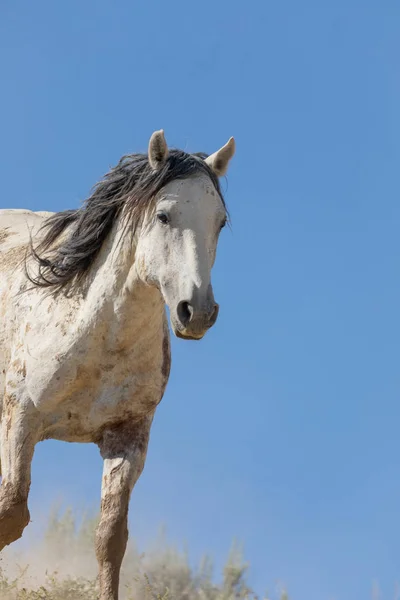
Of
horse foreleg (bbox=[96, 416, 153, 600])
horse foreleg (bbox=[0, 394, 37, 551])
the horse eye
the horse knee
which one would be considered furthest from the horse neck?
the horse knee

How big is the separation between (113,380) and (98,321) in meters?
0.35

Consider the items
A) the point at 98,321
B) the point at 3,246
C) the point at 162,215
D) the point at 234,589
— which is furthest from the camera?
the point at 234,589

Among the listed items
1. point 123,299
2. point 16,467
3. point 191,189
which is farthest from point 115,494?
point 191,189

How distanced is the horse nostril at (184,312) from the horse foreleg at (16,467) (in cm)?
125

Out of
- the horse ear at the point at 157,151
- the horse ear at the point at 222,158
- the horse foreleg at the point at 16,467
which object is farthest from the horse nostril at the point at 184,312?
the horse foreleg at the point at 16,467

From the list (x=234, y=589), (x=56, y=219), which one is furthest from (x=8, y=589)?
(x=56, y=219)

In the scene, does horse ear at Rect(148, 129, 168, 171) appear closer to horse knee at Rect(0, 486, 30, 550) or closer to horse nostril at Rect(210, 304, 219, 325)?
horse nostril at Rect(210, 304, 219, 325)

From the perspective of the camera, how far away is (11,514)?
6.26 metres

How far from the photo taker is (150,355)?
21.4ft

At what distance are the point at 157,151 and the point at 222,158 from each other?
44 centimetres

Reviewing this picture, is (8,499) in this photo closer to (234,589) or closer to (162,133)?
(162,133)

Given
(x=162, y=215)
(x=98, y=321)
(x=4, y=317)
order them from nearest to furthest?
(x=162, y=215) < (x=98, y=321) < (x=4, y=317)

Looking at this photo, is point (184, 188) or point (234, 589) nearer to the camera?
point (184, 188)

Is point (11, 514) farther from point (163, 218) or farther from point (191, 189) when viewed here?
point (191, 189)
